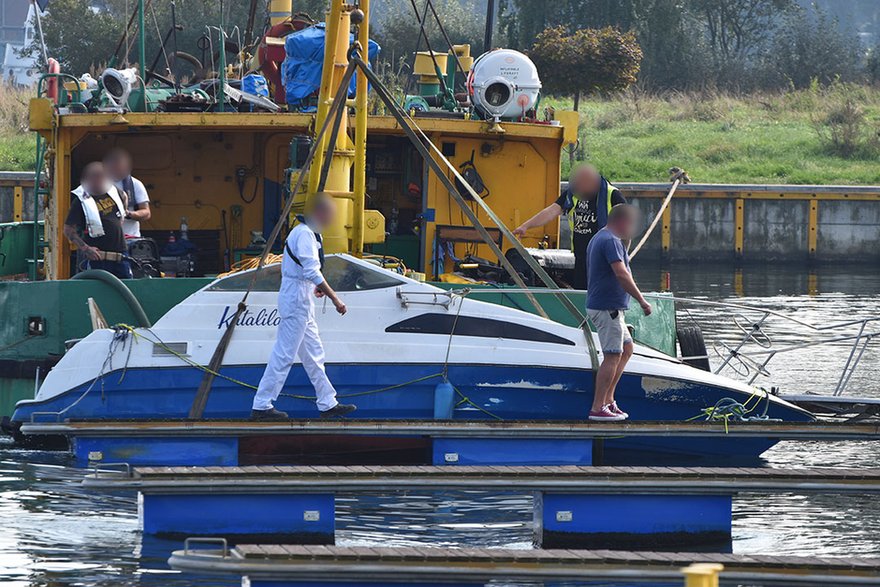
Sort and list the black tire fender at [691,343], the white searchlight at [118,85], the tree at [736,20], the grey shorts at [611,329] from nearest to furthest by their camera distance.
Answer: the grey shorts at [611,329]
the black tire fender at [691,343]
the white searchlight at [118,85]
the tree at [736,20]

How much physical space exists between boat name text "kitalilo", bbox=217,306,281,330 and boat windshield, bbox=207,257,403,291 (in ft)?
0.54

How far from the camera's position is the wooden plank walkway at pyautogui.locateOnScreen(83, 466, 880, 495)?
8438mm

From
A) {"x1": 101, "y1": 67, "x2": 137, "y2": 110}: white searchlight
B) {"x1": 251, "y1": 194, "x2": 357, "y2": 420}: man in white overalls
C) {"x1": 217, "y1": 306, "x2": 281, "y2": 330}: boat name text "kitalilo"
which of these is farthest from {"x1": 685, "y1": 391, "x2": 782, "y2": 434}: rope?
{"x1": 101, "y1": 67, "x2": 137, "y2": 110}: white searchlight

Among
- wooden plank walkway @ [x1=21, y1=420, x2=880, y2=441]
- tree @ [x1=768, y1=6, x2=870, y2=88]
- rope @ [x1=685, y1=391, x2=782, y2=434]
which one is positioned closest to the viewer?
wooden plank walkway @ [x1=21, y1=420, x2=880, y2=441]

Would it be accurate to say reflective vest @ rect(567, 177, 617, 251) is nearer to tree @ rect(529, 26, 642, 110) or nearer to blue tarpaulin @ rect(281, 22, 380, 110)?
blue tarpaulin @ rect(281, 22, 380, 110)

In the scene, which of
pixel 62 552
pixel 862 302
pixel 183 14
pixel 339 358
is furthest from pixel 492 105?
pixel 183 14

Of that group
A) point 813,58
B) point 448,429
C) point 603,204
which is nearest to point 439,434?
point 448,429

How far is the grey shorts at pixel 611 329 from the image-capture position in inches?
385

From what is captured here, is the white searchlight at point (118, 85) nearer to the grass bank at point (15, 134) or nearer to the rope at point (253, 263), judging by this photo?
the rope at point (253, 263)

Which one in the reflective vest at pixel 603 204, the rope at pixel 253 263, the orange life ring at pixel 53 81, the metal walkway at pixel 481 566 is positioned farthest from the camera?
the orange life ring at pixel 53 81

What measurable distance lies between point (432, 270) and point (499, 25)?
3154 centimetres

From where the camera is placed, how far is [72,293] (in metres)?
11.2

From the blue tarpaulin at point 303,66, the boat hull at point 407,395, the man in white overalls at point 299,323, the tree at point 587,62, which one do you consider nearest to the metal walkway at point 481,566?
the man in white overalls at point 299,323

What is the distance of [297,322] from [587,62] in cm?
2086
